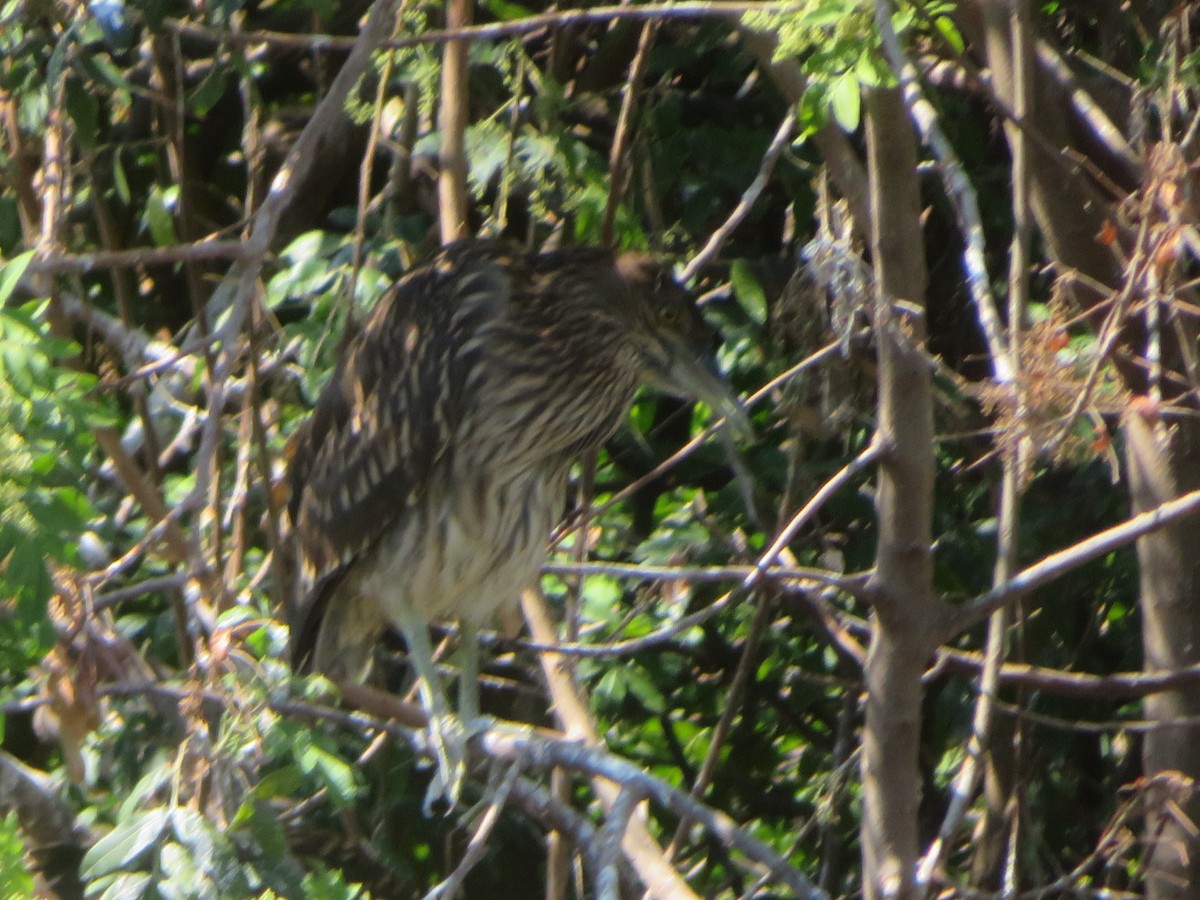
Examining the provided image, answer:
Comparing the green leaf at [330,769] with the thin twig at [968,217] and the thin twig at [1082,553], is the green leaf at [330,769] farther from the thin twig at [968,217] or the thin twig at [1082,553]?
the thin twig at [968,217]

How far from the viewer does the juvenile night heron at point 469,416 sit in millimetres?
3199

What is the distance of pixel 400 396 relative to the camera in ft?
10.6

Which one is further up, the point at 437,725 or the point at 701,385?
the point at 701,385

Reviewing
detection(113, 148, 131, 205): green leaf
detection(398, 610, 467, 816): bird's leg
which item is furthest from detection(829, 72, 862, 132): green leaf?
detection(113, 148, 131, 205): green leaf

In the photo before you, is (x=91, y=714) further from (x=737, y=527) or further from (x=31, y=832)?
(x=737, y=527)

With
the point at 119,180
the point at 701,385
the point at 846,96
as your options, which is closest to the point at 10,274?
the point at 846,96

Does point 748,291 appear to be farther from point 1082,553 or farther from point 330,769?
point 330,769

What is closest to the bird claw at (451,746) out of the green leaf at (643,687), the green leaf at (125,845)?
the green leaf at (643,687)

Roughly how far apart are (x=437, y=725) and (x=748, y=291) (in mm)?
945

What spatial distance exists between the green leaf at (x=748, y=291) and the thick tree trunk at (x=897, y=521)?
0.64 metres

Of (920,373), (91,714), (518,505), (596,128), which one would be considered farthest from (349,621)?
(920,373)

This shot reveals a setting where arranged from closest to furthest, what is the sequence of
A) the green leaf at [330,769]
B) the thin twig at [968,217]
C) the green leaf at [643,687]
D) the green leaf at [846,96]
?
the green leaf at [846,96] < the green leaf at [330,769] < the thin twig at [968,217] < the green leaf at [643,687]

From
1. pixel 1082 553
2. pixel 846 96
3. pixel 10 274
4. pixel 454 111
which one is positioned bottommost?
pixel 1082 553

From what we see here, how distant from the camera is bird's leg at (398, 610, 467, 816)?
311cm
